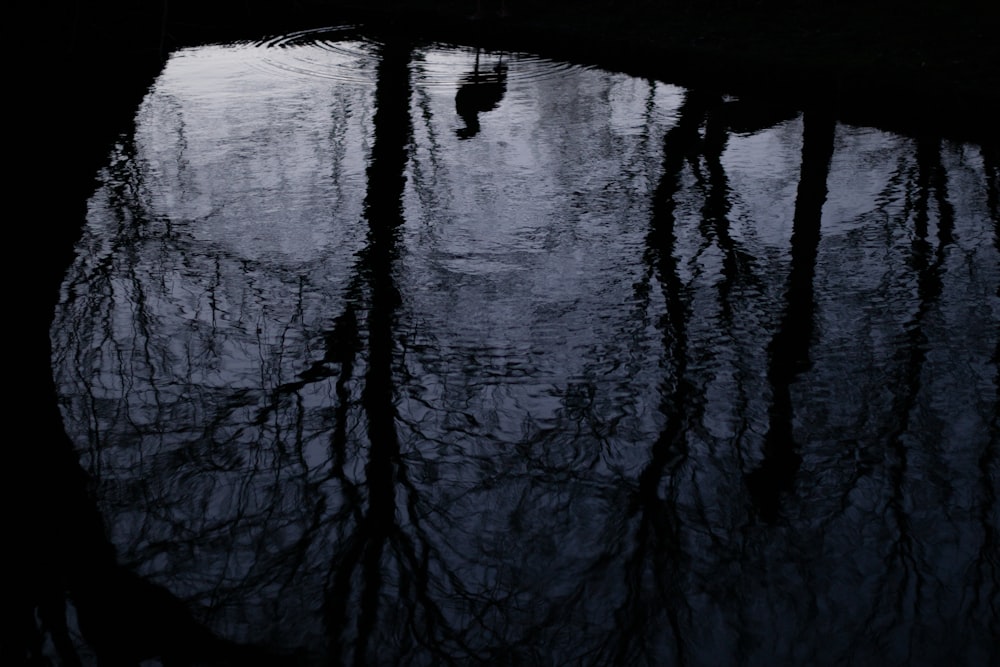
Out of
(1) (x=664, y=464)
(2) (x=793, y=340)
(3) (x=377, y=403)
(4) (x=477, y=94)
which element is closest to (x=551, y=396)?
(1) (x=664, y=464)

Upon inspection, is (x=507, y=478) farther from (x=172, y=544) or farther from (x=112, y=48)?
(x=112, y=48)

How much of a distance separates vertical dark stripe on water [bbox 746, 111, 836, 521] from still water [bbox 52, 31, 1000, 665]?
24 mm

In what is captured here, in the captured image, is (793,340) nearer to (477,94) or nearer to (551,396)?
(551,396)

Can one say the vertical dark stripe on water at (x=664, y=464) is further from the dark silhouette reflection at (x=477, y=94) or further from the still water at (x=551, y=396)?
the dark silhouette reflection at (x=477, y=94)

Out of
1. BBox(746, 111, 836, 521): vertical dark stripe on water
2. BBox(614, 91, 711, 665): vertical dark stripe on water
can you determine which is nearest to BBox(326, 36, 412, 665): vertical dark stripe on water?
BBox(614, 91, 711, 665): vertical dark stripe on water

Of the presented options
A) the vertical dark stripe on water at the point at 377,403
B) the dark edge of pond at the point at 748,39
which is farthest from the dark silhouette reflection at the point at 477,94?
the dark edge of pond at the point at 748,39

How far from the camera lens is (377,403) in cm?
455

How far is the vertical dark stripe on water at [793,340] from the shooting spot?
13.0 feet

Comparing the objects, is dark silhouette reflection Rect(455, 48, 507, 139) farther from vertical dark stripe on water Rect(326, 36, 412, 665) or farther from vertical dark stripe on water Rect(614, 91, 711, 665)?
vertical dark stripe on water Rect(614, 91, 711, 665)

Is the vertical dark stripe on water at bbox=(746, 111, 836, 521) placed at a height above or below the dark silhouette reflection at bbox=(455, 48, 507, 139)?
below

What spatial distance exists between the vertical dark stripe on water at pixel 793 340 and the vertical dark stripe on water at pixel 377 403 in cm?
156

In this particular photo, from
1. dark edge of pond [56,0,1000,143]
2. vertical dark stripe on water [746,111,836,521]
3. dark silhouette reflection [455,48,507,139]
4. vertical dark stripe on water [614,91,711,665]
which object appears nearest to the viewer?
vertical dark stripe on water [614,91,711,665]

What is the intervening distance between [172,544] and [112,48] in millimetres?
12143

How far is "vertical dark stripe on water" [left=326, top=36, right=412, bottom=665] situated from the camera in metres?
3.31
